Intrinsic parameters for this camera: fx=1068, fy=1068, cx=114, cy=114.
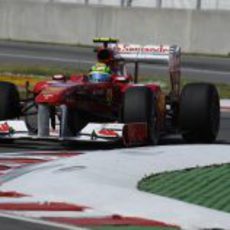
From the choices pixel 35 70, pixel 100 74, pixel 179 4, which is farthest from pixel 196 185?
pixel 179 4

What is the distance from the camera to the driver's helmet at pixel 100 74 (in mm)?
13609

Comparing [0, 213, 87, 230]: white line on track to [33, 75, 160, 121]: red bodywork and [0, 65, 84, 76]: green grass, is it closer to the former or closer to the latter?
[33, 75, 160, 121]: red bodywork

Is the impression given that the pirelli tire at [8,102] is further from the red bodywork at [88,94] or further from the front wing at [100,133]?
the front wing at [100,133]

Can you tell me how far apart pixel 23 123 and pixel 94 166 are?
3572 mm

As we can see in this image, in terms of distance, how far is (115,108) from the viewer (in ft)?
44.2

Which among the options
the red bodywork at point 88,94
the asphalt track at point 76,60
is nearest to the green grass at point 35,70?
the asphalt track at point 76,60

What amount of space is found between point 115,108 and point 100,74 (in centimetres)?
51

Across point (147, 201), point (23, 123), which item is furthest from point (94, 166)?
point (23, 123)

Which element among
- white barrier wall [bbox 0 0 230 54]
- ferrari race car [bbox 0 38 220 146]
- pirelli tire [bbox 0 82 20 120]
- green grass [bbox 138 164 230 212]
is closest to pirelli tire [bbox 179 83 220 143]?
ferrari race car [bbox 0 38 220 146]

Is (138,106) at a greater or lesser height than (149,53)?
lesser

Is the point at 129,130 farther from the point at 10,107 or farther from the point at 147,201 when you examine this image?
the point at 147,201

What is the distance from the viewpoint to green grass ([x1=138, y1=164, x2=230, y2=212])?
7859 mm

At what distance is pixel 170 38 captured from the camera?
37.8 meters

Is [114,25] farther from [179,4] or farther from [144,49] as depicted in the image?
[144,49]
